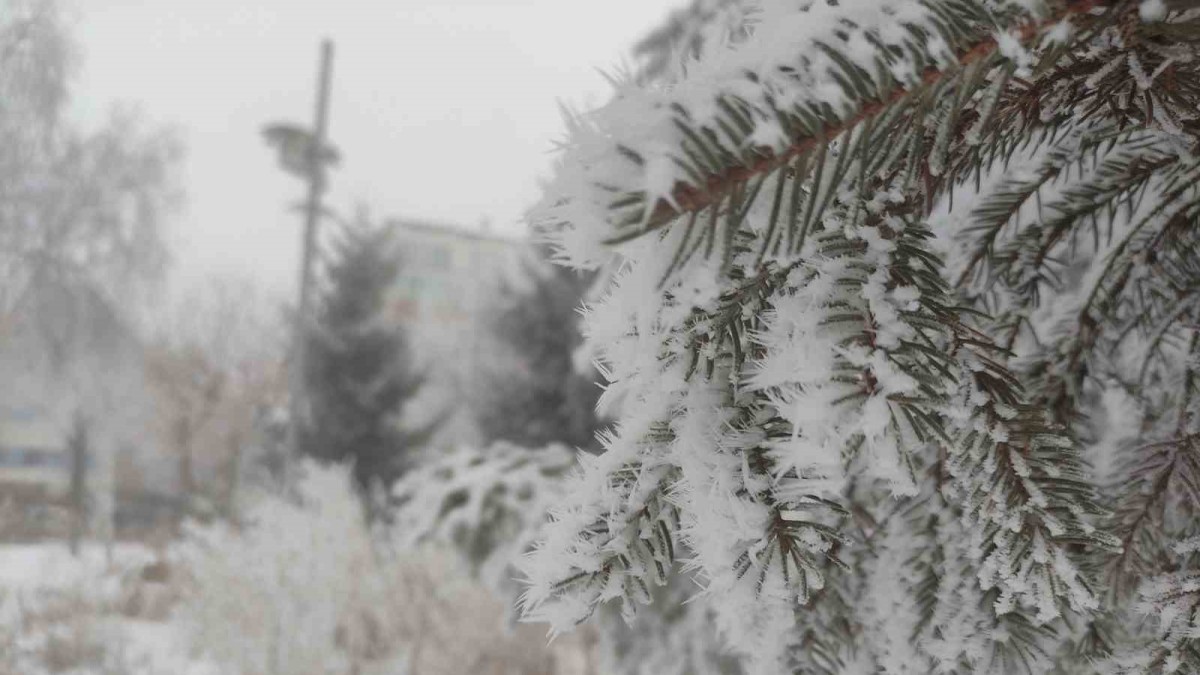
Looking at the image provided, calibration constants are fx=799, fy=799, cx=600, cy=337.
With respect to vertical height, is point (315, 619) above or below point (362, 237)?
below

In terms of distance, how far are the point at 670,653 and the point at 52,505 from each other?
132 inches

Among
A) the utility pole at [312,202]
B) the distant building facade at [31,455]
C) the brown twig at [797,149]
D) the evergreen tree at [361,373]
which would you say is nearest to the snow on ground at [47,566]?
the distant building facade at [31,455]

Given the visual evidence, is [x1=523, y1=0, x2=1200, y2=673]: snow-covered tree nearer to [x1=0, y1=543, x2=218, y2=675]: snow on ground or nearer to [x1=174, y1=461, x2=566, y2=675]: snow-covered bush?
[x1=0, y1=543, x2=218, y2=675]: snow on ground

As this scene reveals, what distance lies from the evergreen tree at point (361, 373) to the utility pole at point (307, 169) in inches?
105

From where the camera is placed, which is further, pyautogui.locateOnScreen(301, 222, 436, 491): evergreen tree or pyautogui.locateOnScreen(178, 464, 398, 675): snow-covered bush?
pyautogui.locateOnScreen(301, 222, 436, 491): evergreen tree

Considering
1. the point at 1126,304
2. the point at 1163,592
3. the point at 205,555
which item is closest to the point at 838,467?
the point at 1163,592

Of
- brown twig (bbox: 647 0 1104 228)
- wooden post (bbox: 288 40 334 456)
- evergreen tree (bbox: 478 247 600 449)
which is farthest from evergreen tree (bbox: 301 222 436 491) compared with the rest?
brown twig (bbox: 647 0 1104 228)

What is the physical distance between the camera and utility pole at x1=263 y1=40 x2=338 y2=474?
7125 mm

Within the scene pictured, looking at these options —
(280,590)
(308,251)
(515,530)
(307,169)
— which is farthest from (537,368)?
(515,530)

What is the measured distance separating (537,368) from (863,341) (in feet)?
22.8

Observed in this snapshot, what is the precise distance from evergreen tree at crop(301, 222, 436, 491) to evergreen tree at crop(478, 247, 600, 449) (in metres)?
3.41

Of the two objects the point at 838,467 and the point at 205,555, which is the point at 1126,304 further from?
the point at 205,555

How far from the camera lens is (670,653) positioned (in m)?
3.55

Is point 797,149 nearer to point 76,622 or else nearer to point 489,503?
point 489,503
